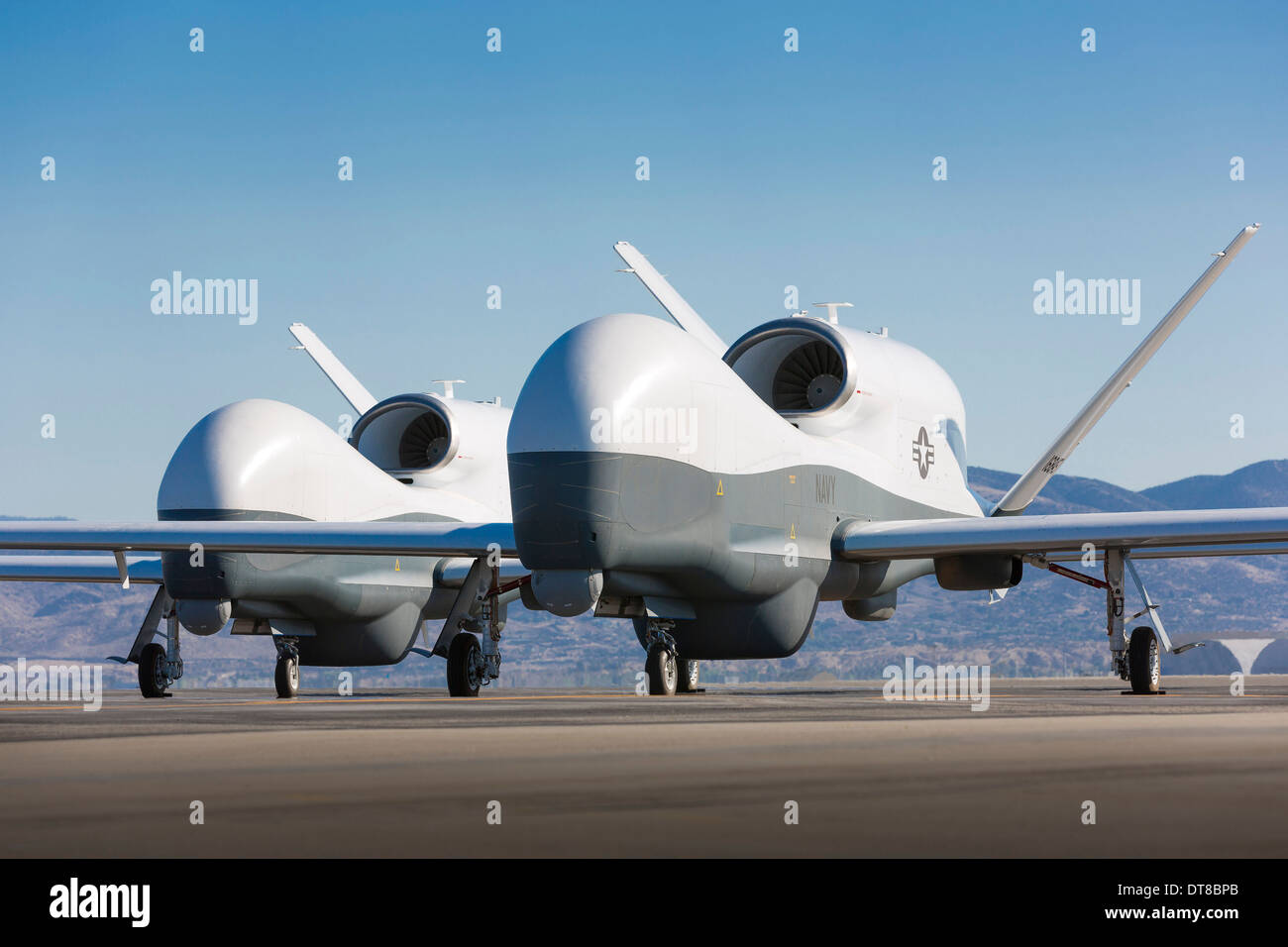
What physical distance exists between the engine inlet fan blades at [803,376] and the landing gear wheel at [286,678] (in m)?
10.1

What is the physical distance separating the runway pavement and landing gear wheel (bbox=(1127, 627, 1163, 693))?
10.9 metres

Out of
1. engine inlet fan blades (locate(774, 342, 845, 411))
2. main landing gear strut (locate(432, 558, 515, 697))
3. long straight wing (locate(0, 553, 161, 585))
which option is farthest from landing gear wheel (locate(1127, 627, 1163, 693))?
long straight wing (locate(0, 553, 161, 585))

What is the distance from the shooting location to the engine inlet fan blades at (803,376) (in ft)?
107

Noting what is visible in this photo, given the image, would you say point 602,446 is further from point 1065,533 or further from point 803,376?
point 803,376

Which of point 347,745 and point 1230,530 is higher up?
point 1230,530

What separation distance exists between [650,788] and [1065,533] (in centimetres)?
1896

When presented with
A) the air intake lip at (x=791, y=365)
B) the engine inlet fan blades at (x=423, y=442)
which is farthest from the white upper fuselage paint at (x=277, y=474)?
the air intake lip at (x=791, y=365)

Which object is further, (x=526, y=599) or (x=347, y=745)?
(x=526, y=599)

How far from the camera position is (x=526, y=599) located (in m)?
29.0

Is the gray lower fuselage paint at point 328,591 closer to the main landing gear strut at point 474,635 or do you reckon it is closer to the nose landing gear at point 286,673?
the nose landing gear at point 286,673

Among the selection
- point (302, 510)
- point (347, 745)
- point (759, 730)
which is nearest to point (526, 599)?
point (302, 510)
